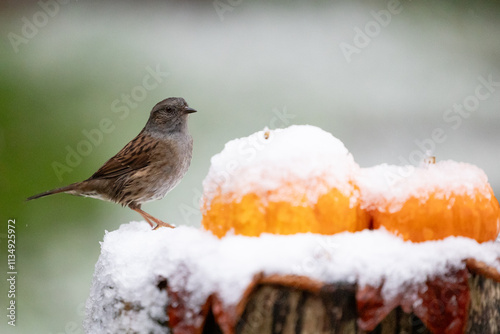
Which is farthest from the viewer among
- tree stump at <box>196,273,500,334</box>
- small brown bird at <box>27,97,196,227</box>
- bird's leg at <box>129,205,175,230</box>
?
small brown bird at <box>27,97,196,227</box>

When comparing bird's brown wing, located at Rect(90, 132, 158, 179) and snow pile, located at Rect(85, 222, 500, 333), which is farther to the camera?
bird's brown wing, located at Rect(90, 132, 158, 179)

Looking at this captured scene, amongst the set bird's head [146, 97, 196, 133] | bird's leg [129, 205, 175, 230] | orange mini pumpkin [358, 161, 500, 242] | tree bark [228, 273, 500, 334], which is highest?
bird's head [146, 97, 196, 133]

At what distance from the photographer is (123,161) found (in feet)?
4.25

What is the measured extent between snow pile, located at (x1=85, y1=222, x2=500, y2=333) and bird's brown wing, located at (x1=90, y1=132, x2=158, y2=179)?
435 mm

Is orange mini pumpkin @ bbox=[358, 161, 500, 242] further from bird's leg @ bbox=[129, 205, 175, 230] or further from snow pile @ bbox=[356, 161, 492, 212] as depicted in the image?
bird's leg @ bbox=[129, 205, 175, 230]

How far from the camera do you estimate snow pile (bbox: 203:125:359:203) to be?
79cm

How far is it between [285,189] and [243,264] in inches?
5.3

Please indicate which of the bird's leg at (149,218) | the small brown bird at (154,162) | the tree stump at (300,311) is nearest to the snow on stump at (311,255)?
the tree stump at (300,311)

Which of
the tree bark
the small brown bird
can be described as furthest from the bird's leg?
the tree bark

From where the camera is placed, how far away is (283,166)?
804 mm

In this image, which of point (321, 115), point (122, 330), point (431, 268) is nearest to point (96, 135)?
point (321, 115)

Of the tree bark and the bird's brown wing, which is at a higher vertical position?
the bird's brown wing

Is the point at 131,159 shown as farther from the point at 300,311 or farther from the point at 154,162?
the point at 300,311

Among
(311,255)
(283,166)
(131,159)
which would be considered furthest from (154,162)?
(311,255)
